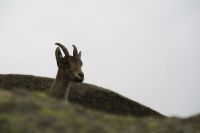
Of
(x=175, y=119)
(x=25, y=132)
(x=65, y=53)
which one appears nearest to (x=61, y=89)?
(x=65, y=53)

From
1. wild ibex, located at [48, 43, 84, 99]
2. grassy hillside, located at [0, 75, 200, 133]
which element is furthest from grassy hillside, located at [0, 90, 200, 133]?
wild ibex, located at [48, 43, 84, 99]

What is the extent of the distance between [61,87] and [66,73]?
0.71 meters

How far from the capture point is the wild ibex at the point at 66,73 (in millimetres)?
24062

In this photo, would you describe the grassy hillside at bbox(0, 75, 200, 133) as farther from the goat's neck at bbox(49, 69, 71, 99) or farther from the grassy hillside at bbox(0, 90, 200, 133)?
the goat's neck at bbox(49, 69, 71, 99)

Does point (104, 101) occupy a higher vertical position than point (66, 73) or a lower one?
lower

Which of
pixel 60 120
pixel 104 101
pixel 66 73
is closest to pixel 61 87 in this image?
pixel 66 73

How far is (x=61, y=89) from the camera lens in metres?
A: 24.2

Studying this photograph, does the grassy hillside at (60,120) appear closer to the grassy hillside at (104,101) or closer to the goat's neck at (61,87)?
the goat's neck at (61,87)

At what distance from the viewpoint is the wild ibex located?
78.9 feet

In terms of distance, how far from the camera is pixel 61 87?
24.2 m

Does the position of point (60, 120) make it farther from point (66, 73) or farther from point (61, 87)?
point (66, 73)

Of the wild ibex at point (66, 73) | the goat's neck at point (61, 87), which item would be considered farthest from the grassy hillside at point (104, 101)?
the goat's neck at point (61, 87)

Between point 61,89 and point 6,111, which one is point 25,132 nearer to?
point 6,111

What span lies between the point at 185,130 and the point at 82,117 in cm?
181
